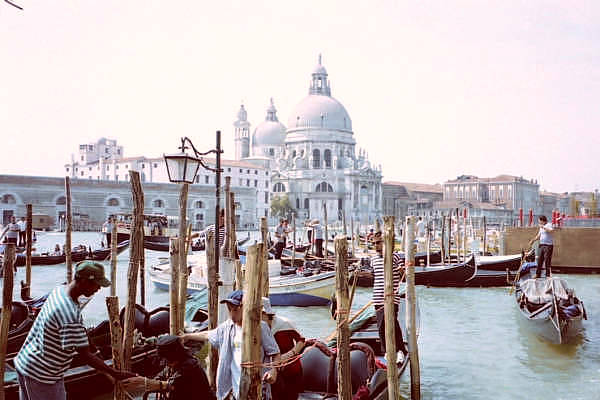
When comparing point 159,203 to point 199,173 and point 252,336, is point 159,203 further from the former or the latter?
point 252,336

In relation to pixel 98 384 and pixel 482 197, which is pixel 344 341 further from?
pixel 482 197

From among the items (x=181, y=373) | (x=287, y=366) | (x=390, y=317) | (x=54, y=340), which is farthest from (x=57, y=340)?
(x=390, y=317)

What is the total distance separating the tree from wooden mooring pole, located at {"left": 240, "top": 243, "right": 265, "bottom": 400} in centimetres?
5062

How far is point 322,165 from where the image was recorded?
57.6 m

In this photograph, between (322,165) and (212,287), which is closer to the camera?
(212,287)

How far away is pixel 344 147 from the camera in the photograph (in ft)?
194

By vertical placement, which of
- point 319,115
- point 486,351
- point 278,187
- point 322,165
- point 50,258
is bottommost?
point 486,351

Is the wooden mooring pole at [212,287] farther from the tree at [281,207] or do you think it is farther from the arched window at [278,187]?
the arched window at [278,187]

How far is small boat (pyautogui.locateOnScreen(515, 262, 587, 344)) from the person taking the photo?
666 centimetres

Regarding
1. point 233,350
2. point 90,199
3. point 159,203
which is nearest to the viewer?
point 233,350

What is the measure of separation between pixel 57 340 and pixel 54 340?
12mm

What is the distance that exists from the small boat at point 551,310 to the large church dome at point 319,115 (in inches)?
1988

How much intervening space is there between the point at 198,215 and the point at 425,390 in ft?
134

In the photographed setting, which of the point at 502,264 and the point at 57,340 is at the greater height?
the point at 57,340
